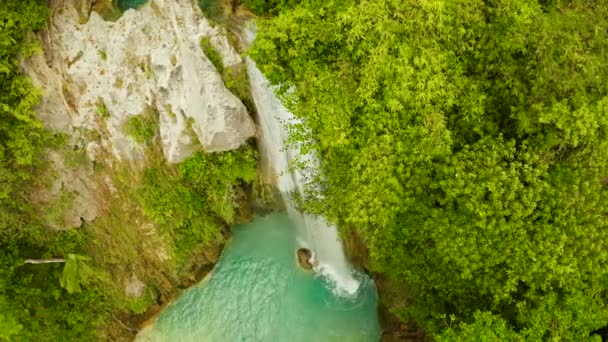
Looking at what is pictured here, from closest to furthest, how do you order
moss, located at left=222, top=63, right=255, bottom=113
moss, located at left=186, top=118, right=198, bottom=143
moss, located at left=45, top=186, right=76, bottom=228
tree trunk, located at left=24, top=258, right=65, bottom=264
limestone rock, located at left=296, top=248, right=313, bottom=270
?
moss, located at left=222, top=63, right=255, bottom=113 < moss, located at left=186, top=118, right=198, bottom=143 < moss, located at left=45, top=186, right=76, bottom=228 < tree trunk, located at left=24, top=258, right=65, bottom=264 < limestone rock, located at left=296, top=248, right=313, bottom=270

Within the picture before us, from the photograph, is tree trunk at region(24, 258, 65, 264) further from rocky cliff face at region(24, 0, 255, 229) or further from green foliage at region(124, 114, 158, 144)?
green foliage at region(124, 114, 158, 144)

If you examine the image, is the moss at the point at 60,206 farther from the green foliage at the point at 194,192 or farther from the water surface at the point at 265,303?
the water surface at the point at 265,303

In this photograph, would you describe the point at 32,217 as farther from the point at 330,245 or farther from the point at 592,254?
the point at 592,254

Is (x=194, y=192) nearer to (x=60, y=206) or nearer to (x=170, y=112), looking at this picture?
(x=170, y=112)

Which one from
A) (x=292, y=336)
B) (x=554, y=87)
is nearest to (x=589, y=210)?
(x=554, y=87)

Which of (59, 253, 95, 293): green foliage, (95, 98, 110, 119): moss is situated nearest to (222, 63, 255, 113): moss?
(95, 98, 110, 119): moss
